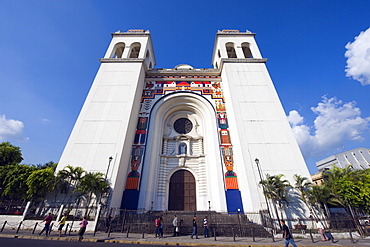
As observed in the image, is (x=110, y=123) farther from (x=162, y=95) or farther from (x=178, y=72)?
(x=178, y=72)

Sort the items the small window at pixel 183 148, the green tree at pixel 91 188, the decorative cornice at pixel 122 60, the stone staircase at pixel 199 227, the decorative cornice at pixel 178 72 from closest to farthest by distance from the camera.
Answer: the stone staircase at pixel 199 227 → the green tree at pixel 91 188 → the small window at pixel 183 148 → the decorative cornice at pixel 122 60 → the decorative cornice at pixel 178 72

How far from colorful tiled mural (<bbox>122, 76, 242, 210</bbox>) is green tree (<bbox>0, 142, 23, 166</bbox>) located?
39.1ft

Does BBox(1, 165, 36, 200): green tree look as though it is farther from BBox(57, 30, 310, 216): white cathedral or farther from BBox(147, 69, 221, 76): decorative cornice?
BBox(147, 69, 221, 76): decorative cornice

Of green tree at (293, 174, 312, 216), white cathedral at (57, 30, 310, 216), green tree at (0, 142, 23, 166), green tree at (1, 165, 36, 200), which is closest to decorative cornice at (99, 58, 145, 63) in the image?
white cathedral at (57, 30, 310, 216)

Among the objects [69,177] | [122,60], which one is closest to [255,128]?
[69,177]

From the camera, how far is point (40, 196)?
36.3ft

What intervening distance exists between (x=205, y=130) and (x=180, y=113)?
379cm

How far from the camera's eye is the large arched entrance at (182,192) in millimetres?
14336

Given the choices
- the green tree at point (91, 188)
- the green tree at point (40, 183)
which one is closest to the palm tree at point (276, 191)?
the green tree at point (91, 188)

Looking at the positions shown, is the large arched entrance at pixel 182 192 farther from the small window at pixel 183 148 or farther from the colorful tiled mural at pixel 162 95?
the colorful tiled mural at pixel 162 95

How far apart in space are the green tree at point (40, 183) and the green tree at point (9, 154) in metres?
7.94

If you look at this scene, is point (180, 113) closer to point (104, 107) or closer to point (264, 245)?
point (104, 107)

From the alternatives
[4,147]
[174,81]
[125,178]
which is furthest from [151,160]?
[4,147]

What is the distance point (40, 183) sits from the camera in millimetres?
10359
